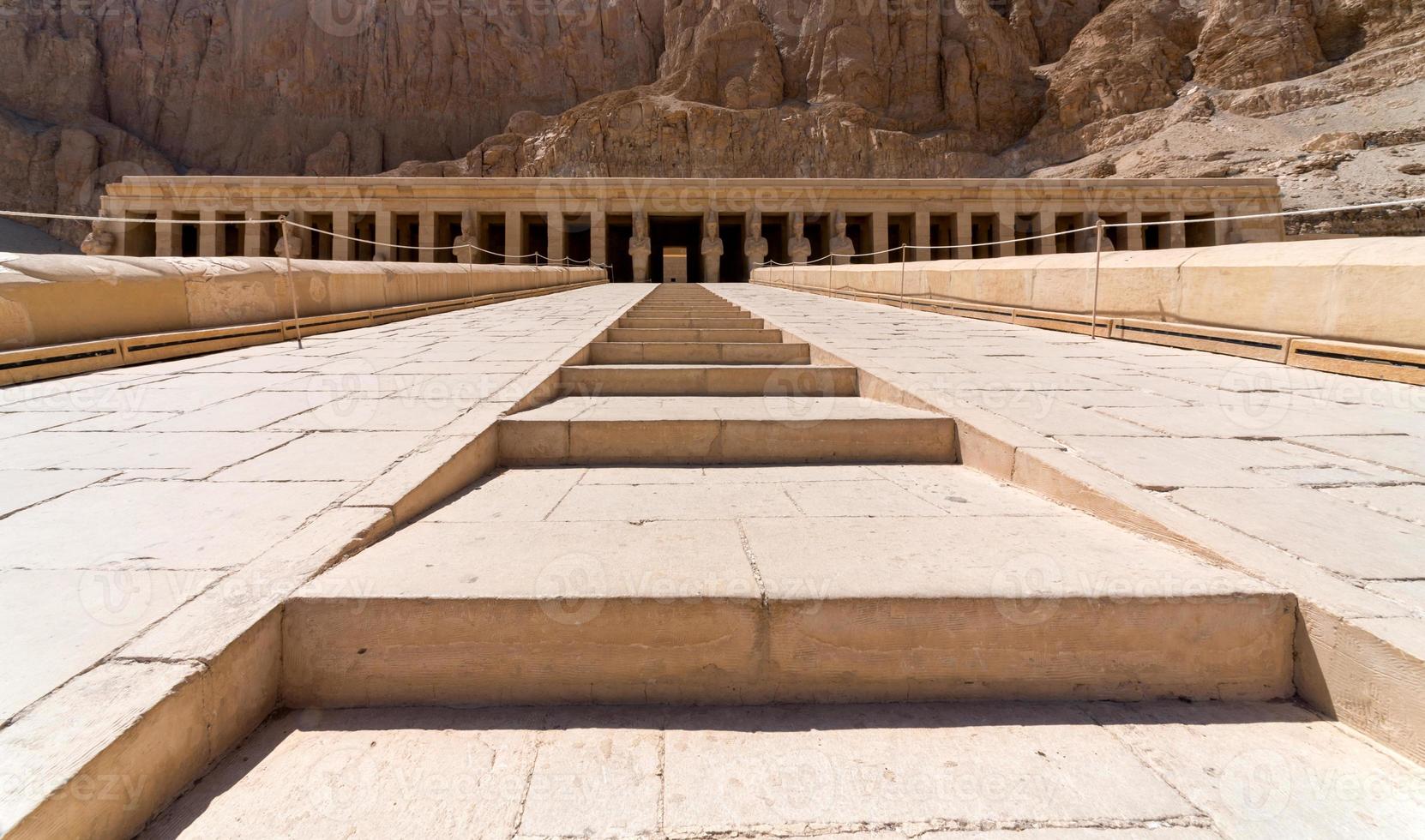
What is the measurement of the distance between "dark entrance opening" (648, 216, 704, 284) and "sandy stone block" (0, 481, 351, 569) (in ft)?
87.5

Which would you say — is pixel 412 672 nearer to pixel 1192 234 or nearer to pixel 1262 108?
pixel 1192 234

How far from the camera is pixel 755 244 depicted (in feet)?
79.4

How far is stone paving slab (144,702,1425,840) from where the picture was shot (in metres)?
1.30

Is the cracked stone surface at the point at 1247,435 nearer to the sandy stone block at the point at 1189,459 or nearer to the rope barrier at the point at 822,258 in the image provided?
the sandy stone block at the point at 1189,459

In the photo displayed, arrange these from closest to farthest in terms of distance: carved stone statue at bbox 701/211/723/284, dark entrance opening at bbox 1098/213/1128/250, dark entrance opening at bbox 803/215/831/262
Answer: carved stone statue at bbox 701/211/723/284 → dark entrance opening at bbox 1098/213/1128/250 → dark entrance opening at bbox 803/215/831/262

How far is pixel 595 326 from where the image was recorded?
663cm

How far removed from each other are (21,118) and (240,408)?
54.1 m

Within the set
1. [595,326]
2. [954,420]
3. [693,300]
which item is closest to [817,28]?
[693,300]

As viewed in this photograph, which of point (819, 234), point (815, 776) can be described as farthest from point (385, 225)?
point (815, 776)

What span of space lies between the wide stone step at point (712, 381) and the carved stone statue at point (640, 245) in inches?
812

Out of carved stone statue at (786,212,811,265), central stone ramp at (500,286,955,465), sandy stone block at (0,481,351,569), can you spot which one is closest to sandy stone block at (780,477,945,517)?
central stone ramp at (500,286,955,465)

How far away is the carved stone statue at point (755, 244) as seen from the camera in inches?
952

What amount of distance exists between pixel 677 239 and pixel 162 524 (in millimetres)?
31616

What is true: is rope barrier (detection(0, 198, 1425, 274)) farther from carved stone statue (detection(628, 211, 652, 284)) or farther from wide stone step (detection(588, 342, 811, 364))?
wide stone step (detection(588, 342, 811, 364))
